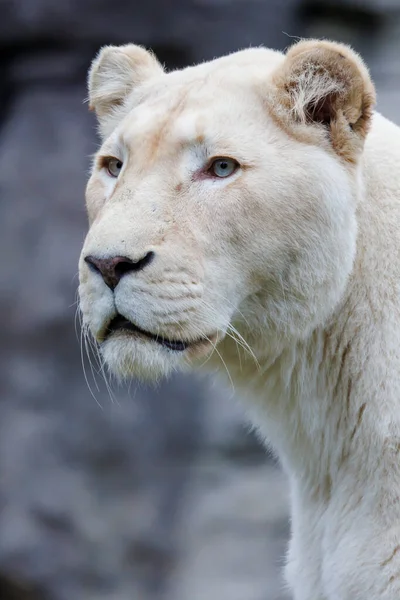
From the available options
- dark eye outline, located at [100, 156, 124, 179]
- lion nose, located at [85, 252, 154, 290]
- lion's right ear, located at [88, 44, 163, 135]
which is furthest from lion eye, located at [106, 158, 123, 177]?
lion nose, located at [85, 252, 154, 290]

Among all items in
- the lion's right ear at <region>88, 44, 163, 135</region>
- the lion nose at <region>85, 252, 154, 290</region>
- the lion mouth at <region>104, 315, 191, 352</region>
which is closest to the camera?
the lion nose at <region>85, 252, 154, 290</region>

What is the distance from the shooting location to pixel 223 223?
2.47 metres

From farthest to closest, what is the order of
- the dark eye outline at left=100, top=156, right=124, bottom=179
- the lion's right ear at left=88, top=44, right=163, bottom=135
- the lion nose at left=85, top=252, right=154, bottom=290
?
1. the lion's right ear at left=88, top=44, right=163, bottom=135
2. the dark eye outline at left=100, top=156, right=124, bottom=179
3. the lion nose at left=85, top=252, right=154, bottom=290

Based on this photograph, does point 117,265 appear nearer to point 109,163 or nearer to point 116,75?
point 109,163

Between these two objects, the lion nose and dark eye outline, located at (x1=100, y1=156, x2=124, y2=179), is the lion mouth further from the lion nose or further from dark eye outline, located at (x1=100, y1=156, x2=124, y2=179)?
dark eye outline, located at (x1=100, y1=156, x2=124, y2=179)

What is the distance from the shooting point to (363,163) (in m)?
2.75

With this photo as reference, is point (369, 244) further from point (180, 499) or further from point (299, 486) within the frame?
point (180, 499)

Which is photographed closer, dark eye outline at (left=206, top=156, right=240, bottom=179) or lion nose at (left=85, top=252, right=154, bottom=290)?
lion nose at (left=85, top=252, right=154, bottom=290)

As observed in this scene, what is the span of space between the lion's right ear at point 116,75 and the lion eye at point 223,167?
0.69 metres

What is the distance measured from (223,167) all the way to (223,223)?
0.56 feet

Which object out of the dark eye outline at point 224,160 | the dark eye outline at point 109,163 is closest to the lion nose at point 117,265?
the dark eye outline at point 224,160

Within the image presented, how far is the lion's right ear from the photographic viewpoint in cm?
307

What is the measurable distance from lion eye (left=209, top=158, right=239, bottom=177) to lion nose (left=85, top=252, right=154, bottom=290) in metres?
0.34

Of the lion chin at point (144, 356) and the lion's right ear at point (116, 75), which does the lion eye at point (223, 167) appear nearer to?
the lion chin at point (144, 356)
